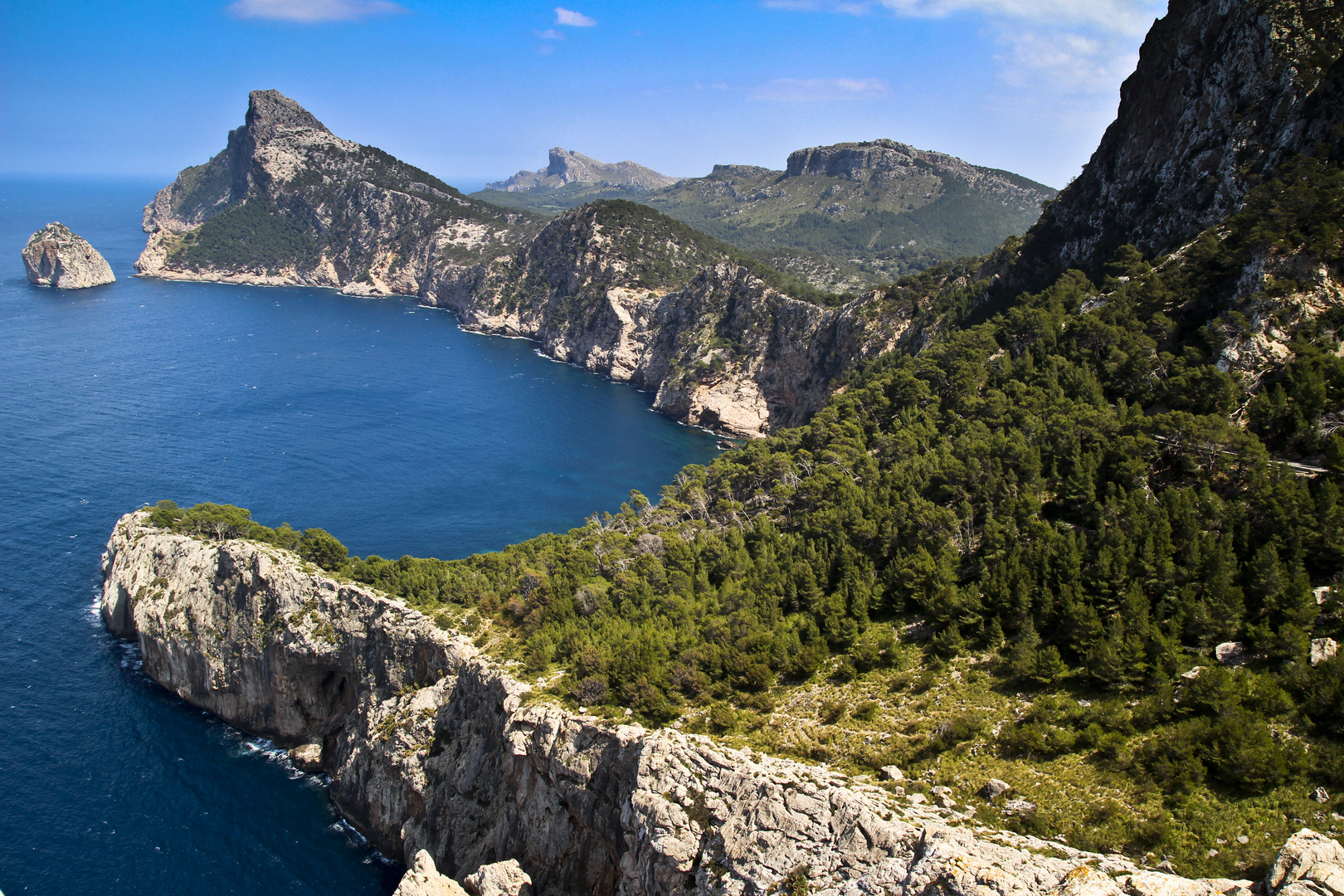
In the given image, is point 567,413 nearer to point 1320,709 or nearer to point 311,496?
point 311,496

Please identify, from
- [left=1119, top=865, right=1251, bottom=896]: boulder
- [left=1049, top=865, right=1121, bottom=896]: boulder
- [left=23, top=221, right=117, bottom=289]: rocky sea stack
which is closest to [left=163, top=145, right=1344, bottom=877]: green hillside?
[left=1119, top=865, right=1251, bottom=896]: boulder

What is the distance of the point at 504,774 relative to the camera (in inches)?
1583

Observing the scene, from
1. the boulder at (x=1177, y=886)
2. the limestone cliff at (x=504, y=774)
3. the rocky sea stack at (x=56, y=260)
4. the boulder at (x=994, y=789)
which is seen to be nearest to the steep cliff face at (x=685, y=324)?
the limestone cliff at (x=504, y=774)

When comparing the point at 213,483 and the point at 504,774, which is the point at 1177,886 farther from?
the point at 213,483

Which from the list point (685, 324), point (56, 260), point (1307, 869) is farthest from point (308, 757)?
point (56, 260)

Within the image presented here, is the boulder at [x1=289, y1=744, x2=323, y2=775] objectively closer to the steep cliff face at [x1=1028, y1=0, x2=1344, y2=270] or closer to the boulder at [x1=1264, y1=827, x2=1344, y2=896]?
the boulder at [x1=1264, y1=827, x2=1344, y2=896]

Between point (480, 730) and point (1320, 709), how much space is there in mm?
37374

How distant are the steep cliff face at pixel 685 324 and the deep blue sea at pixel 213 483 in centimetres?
838

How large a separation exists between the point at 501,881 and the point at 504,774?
5735 millimetres

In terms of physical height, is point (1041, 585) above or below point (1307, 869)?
above

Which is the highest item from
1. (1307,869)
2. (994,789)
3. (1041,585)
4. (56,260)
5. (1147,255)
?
(1147,255)

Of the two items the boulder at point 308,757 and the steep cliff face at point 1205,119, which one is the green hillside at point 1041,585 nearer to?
the steep cliff face at point 1205,119

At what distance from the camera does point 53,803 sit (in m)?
47.2

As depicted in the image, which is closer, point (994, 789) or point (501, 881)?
point (994, 789)
